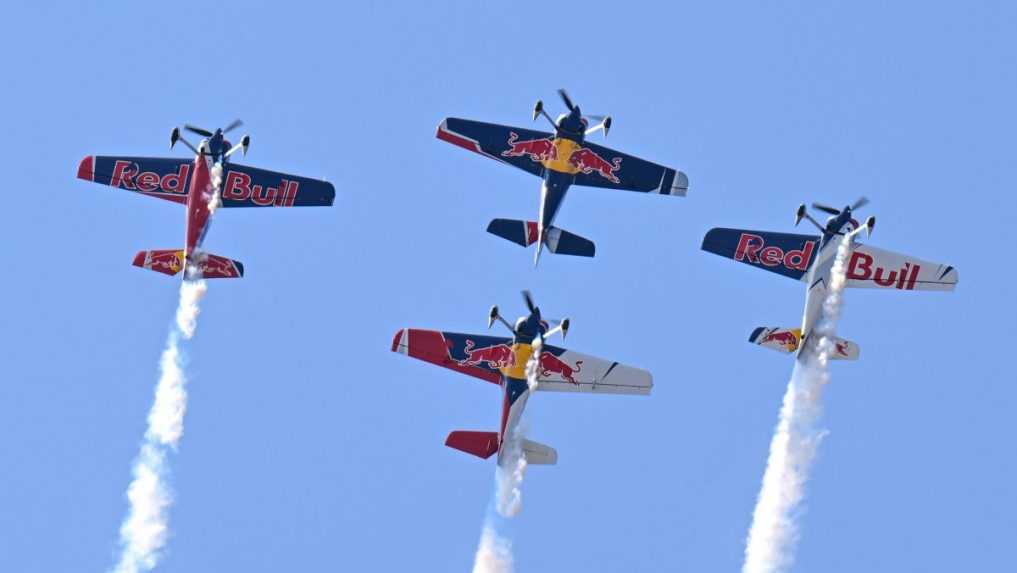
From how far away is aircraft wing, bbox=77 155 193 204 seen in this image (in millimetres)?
51844

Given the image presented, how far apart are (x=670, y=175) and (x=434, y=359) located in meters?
10.2

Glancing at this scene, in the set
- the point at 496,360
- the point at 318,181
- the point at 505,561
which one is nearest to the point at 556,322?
the point at 496,360

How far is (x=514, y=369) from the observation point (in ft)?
158

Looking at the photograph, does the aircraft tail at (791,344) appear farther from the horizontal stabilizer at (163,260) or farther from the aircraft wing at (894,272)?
the horizontal stabilizer at (163,260)

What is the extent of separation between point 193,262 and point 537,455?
35.6ft

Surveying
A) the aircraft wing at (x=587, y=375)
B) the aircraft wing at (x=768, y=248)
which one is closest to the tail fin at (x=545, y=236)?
the aircraft wing at (x=768, y=248)

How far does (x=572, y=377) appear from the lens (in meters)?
49.1

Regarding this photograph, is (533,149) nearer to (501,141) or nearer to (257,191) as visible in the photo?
(501,141)

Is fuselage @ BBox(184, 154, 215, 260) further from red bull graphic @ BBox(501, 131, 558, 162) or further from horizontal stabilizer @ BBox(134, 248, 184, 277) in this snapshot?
red bull graphic @ BBox(501, 131, 558, 162)

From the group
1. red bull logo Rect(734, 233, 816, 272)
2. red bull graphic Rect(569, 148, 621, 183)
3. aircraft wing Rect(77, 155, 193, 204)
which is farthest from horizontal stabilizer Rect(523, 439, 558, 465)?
aircraft wing Rect(77, 155, 193, 204)

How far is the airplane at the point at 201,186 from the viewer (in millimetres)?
49750

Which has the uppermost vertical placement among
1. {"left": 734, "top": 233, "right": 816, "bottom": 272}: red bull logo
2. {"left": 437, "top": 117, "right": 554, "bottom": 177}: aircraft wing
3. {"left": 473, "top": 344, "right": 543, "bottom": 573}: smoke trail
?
{"left": 437, "top": 117, "right": 554, "bottom": 177}: aircraft wing

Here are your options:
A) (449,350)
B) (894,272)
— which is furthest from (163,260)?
(894,272)

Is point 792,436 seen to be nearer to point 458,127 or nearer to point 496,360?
point 496,360
